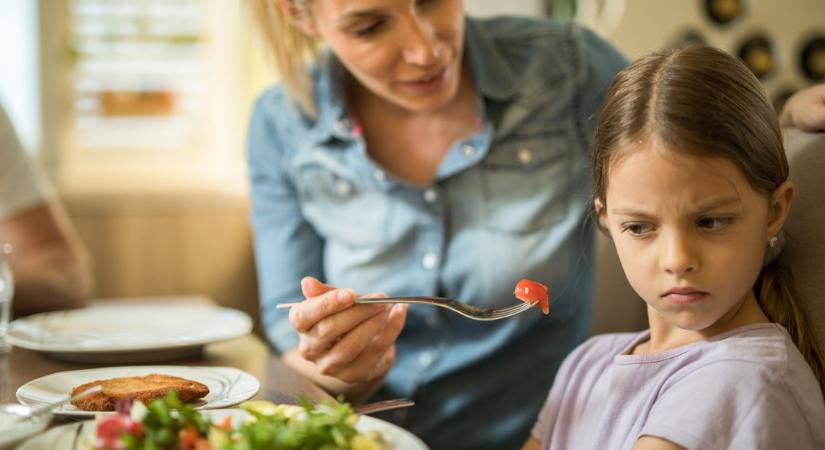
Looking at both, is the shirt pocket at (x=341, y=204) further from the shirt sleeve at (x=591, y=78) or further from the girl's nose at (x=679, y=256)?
the girl's nose at (x=679, y=256)

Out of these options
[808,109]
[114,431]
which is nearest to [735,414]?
[808,109]

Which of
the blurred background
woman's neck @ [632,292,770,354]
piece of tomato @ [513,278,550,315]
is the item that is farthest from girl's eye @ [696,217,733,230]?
the blurred background

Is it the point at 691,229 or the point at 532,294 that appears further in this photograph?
the point at 532,294

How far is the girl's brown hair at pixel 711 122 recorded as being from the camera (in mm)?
835

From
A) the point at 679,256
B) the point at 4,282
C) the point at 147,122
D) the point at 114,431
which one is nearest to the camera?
the point at 114,431

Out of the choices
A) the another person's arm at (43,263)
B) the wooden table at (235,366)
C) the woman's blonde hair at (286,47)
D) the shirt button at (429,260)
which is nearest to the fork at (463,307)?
the wooden table at (235,366)

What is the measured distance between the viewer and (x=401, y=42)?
1325 millimetres

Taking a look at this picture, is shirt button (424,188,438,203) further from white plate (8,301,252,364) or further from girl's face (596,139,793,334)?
girl's face (596,139,793,334)

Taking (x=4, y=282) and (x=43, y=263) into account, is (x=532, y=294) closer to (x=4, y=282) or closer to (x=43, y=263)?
(x=4, y=282)

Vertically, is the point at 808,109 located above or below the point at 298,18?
below

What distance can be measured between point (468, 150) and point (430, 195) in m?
0.10

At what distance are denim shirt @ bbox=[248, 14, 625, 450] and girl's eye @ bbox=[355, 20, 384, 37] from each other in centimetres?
23

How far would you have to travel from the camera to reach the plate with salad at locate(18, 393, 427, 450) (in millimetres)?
655

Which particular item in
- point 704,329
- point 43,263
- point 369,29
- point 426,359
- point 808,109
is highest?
point 369,29
